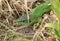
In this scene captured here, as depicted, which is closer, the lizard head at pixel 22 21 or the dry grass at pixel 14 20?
the dry grass at pixel 14 20

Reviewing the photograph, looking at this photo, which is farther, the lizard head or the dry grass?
the lizard head

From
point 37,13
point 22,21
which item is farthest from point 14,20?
point 37,13

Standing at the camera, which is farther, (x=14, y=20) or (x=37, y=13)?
(x=14, y=20)

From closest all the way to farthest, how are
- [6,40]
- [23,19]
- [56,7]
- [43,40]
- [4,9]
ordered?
[56,7], [43,40], [6,40], [23,19], [4,9]

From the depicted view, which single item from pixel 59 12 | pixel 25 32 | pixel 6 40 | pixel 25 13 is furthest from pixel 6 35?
pixel 59 12

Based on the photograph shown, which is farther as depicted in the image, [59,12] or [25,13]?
[25,13]

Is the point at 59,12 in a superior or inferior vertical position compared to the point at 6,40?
superior

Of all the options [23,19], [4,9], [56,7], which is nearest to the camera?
[56,7]

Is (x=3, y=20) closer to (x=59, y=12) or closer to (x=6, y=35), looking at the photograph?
(x=6, y=35)

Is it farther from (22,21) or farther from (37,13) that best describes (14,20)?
(37,13)

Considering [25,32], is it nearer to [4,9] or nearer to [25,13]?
[25,13]

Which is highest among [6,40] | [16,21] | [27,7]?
[27,7]
